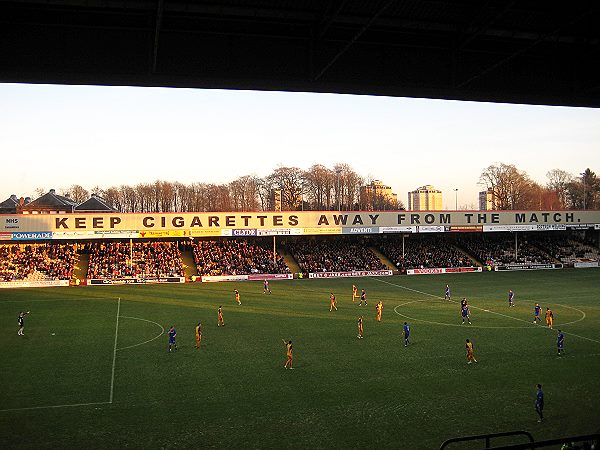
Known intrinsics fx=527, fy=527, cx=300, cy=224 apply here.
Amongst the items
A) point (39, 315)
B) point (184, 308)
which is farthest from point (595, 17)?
point (39, 315)

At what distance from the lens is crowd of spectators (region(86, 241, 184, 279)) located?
5319 cm

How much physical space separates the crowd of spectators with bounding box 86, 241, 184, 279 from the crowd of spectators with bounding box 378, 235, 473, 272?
25054mm

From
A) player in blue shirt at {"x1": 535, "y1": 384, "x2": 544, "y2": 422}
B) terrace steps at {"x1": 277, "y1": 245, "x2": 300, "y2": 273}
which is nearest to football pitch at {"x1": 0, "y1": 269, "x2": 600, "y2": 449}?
player in blue shirt at {"x1": 535, "y1": 384, "x2": 544, "y2": 422}

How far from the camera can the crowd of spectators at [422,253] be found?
61344 millimetres

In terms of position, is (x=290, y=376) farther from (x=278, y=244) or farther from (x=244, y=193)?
(x=244, y=193)

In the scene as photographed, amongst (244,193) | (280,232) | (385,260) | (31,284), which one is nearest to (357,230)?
(385,260)

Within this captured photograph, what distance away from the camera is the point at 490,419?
1527 centimetres

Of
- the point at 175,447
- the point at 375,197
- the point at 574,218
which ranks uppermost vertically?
the point at 375,197

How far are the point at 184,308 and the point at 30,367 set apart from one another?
49.8 feet

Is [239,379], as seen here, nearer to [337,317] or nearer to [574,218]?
[337,317]

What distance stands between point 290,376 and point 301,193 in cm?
8536

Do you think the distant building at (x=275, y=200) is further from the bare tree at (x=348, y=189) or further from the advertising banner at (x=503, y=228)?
the advertising banner at (x=503, y=228)

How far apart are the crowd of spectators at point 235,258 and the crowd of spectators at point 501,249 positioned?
25.0 metres

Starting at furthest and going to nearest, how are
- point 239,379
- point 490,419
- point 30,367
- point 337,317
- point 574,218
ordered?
point 574,218 → point 337,317 → point 30,367 → point 239,379 → point 490,419
